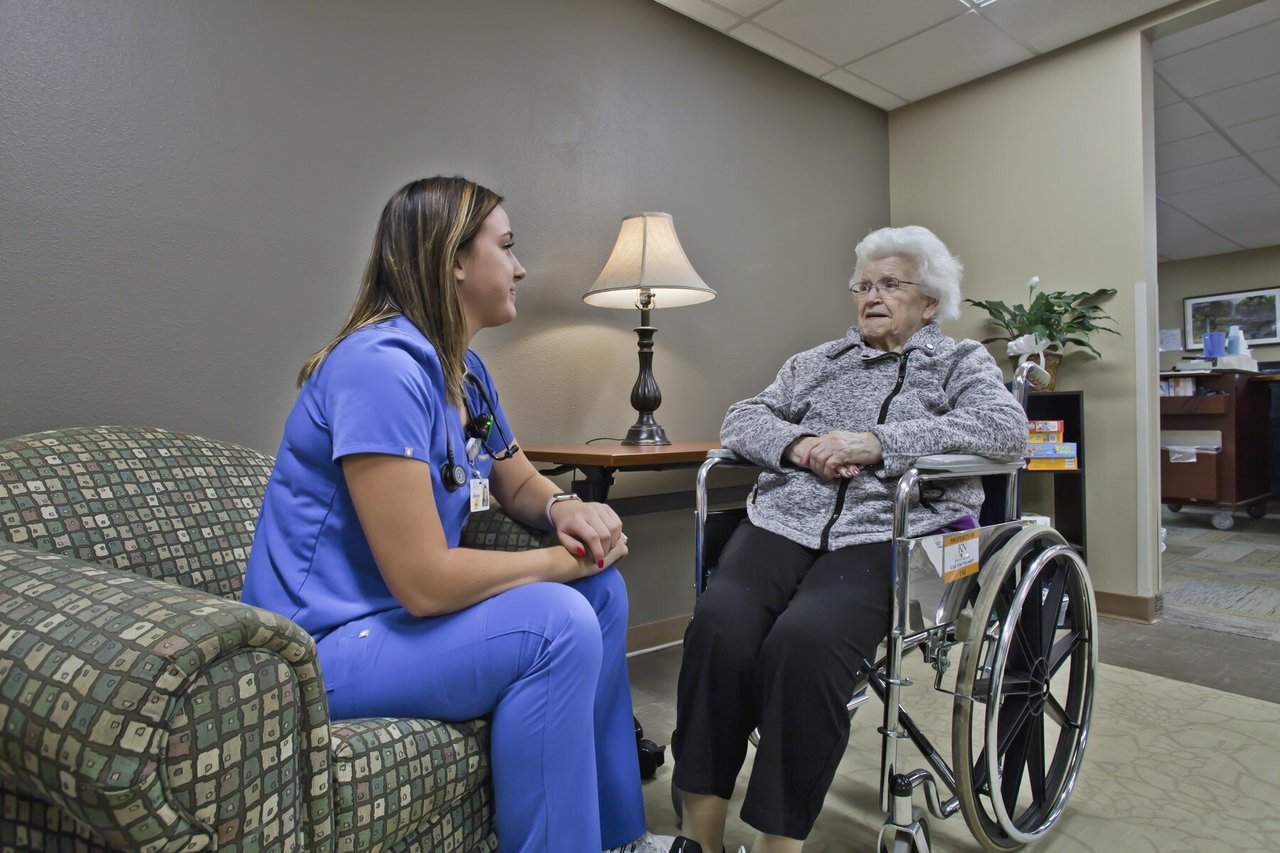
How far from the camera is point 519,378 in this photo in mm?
2234

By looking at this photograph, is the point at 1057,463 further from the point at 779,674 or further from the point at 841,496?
the point at 779,674

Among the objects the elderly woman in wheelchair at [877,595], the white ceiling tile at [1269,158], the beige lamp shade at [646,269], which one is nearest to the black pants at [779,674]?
the elderly woman in wheelchair at [877,595]

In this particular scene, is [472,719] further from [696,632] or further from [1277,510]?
[1277,510]

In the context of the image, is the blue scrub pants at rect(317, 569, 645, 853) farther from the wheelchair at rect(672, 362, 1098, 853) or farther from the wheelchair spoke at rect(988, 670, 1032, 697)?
the wheelchair spoke at rect(988, 670, 1032, 697)

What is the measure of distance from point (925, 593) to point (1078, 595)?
439mm

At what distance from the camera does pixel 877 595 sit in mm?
1225

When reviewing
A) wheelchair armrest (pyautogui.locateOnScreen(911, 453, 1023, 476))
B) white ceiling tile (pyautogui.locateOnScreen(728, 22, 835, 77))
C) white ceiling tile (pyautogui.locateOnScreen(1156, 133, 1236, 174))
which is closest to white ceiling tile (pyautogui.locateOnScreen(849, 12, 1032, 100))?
white ceiling tile (pyautogui.locateOnScreen(728, 22, 835, 77))

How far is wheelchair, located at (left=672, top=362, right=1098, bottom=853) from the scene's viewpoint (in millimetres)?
1171

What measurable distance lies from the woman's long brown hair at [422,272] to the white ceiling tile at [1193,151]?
451 cm

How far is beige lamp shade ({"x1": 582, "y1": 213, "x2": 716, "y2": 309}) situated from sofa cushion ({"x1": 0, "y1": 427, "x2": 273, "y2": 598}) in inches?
43.5

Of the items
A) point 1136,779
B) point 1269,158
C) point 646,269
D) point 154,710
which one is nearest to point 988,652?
point 1136,779

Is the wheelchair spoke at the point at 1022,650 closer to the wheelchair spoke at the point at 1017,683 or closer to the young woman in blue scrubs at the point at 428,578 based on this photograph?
the wheelchair spoke at the point at 1017,683

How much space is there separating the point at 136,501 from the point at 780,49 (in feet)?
8.93

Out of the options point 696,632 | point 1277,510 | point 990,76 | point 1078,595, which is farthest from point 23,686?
point 1277,510
